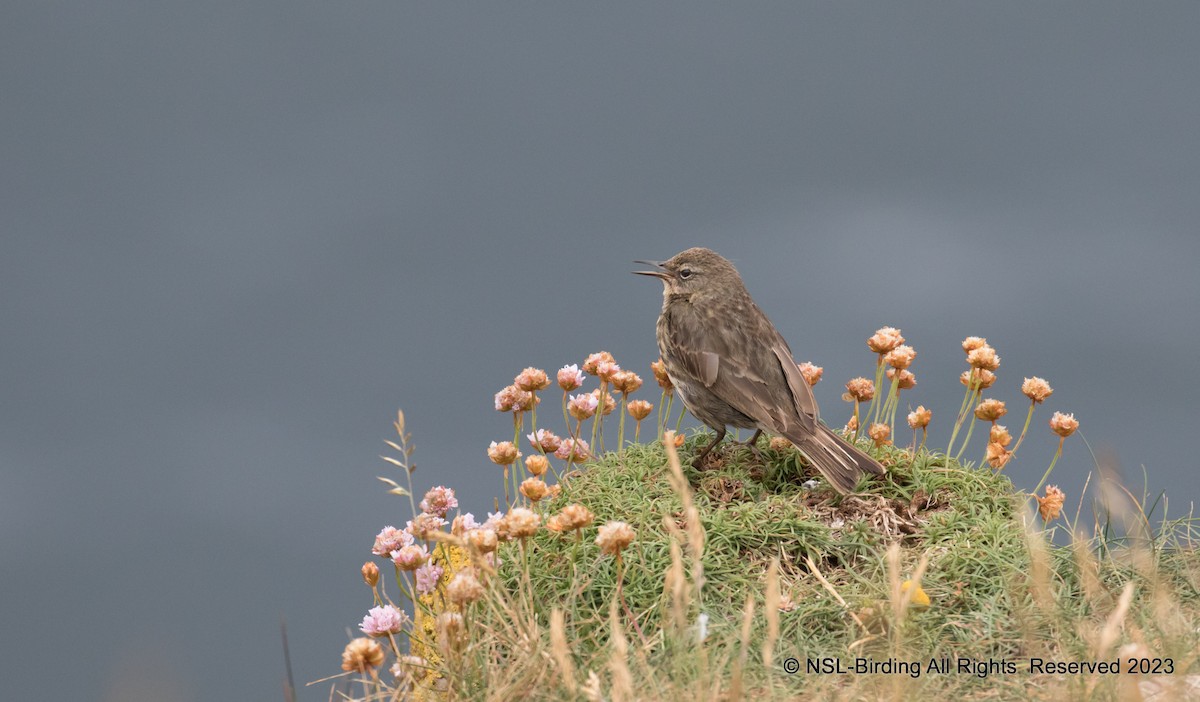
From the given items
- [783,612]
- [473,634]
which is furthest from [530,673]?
[783,612]

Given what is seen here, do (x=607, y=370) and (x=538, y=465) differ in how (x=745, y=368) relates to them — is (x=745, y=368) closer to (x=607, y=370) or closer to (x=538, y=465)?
(x=607, y=370)

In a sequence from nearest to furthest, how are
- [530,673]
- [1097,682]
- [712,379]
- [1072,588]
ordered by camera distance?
[1097,682] → [530,673] → [1072,588] → [712,379]

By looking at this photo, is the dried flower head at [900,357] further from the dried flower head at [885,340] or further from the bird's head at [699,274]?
the bird's head at [699,274]

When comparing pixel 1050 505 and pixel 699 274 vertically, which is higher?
pixel 699 274

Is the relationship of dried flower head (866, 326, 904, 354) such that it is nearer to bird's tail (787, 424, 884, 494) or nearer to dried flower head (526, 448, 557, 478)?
bird's tail (787, 424, 884, 494)

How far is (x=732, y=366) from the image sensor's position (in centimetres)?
752

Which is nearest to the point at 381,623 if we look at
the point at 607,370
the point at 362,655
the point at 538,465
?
the point at 362,655

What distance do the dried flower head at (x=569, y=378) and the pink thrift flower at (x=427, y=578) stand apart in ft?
5.20

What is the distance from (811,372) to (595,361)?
153 centimetres

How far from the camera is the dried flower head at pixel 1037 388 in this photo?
753 centimetres

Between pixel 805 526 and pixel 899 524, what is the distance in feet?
2.11

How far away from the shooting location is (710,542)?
657 cm

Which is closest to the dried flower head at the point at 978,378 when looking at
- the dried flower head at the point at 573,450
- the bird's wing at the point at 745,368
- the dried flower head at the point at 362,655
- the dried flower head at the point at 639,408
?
the bird's wing at the point at 745,368

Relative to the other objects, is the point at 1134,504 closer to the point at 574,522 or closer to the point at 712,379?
the point at 712,379
